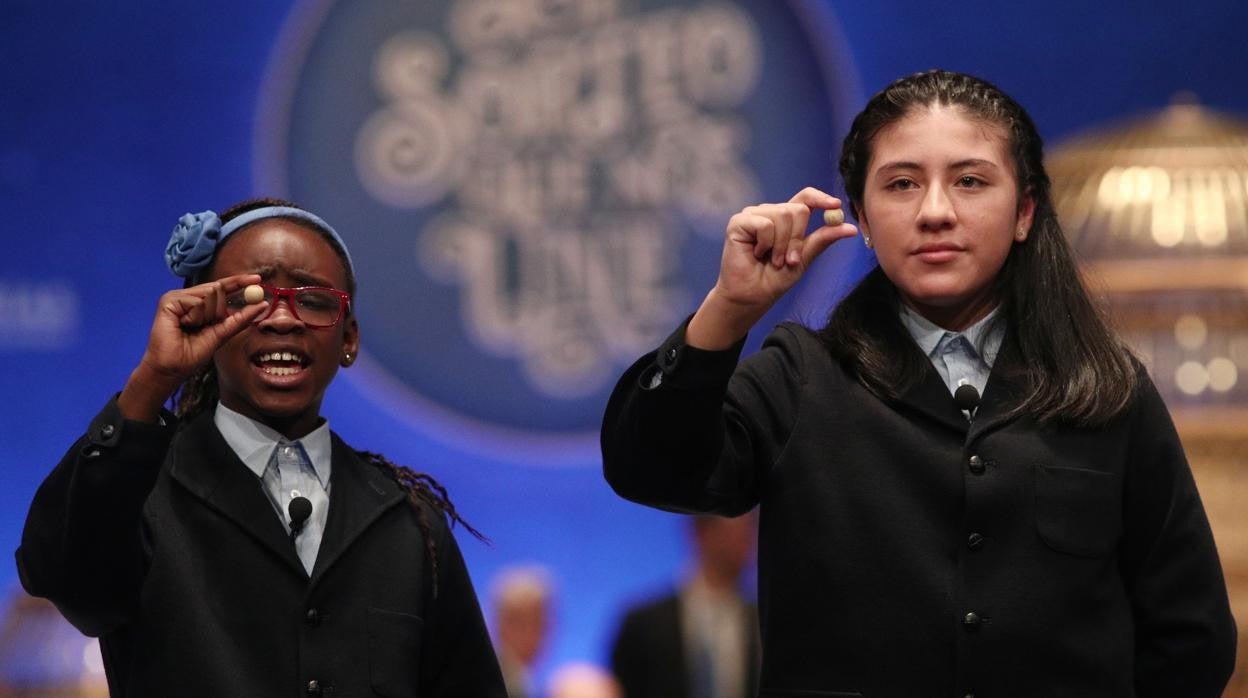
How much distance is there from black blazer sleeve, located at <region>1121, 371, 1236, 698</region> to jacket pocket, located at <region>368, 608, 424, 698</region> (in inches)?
35.2

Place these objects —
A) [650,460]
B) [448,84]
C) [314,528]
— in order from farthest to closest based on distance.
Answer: [448,84] → [314,528] → [650,460]

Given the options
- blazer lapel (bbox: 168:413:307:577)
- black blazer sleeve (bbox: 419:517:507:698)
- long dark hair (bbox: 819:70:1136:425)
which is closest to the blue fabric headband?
blazer lapel (bbox: 168:413:307:577)

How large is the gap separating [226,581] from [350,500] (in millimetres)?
210

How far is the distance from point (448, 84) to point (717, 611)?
4.85 ft

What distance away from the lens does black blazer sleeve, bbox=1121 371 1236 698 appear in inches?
79.3

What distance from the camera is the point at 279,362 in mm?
2227

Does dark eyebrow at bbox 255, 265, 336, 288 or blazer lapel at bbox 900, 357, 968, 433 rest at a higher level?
dark eyebrow at bbox 255, 265, 336, 288

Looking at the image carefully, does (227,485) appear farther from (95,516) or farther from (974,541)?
(974,541)

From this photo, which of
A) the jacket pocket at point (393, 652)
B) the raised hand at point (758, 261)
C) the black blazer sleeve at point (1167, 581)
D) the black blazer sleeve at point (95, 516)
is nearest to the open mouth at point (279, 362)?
the black blazer sleeve at point (95, 516)

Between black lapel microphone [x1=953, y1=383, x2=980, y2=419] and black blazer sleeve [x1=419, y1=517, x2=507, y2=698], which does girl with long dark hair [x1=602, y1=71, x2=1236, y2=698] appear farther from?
black blazer sleeve [x1=419, y1=517, x2=507, y2=698]

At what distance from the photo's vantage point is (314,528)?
2.21m

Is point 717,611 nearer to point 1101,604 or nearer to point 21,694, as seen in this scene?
point 21,694

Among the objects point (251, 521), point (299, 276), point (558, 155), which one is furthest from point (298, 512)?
point (558, 155)

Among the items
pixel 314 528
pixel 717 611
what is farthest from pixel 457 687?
pixel 717 611
